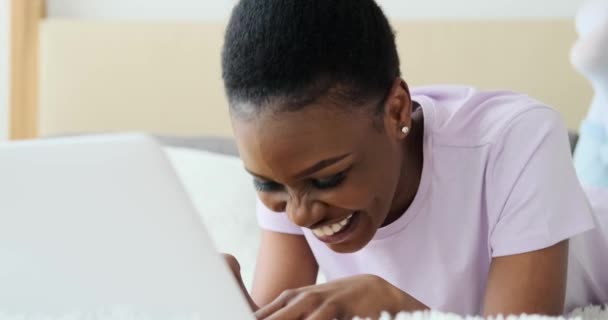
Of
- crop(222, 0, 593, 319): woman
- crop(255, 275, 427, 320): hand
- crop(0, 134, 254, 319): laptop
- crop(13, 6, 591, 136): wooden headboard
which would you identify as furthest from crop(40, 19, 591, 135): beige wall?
crop(0, 134, 254, 319): laptop

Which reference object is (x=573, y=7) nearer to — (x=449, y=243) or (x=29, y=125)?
(x=449, y=243)

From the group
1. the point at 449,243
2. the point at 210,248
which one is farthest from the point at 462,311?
the point at 210,248

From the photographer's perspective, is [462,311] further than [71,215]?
Yes

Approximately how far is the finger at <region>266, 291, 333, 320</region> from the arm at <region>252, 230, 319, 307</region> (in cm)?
40

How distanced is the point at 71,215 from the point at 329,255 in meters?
0.69

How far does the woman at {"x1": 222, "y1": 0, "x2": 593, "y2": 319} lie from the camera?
77 centimetres

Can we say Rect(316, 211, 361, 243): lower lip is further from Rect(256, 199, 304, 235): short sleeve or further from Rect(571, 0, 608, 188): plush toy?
Rect(571, 0, 608, 188): plush toy

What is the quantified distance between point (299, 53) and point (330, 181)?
0.39 ft

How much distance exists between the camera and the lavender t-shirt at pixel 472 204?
34.9 inches

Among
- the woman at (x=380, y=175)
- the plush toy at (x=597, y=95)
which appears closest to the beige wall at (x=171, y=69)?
the plush toy at (x=597, y=95)

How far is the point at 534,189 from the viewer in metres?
0.88

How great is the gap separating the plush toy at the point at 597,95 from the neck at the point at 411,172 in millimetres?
462

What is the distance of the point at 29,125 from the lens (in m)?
2.12

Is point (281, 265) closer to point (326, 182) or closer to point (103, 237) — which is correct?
point (326, 182)
